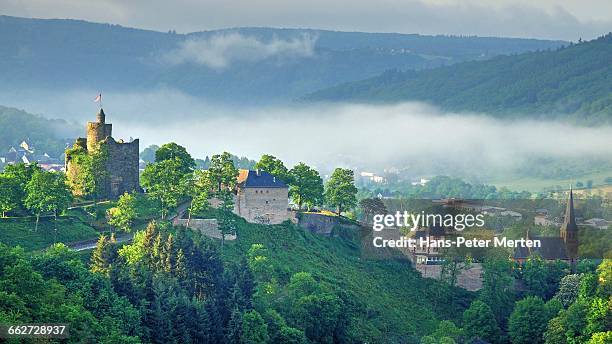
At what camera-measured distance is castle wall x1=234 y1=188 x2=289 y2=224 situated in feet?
340

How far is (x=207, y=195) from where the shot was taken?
99.5 metres

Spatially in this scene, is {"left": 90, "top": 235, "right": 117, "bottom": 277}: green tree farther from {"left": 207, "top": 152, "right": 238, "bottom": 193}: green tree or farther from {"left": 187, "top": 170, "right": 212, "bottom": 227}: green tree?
{"left": 207, "top": 152, "right": 238, "bottom": 193}: green tree

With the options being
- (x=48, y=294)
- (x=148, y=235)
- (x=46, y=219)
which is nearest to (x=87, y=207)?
(x=46, y=219)

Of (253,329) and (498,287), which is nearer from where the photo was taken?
(253,329)

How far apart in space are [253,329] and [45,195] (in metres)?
19.2

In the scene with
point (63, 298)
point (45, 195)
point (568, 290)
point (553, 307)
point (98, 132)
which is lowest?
point (553, 307)

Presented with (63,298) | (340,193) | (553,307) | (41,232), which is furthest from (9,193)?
(553,307)

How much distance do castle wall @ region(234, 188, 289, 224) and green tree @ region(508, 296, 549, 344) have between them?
64.6 feet

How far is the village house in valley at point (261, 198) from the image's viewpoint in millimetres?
103562

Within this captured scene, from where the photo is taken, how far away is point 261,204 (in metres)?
104

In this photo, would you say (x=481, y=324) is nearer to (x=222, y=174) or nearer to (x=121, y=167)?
(x=222, y=174)

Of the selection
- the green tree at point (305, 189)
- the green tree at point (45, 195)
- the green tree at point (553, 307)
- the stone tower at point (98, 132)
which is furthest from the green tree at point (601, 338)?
the stone tower at point (98, 132)

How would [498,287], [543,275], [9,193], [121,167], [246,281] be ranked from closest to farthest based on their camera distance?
[246,281]
[9,193]
[121,167]
[498,287]
[543,275]

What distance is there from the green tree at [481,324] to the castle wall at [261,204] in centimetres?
1644
